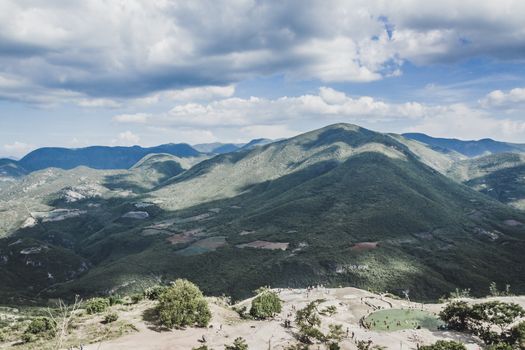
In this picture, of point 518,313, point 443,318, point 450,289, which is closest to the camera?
point 518,313

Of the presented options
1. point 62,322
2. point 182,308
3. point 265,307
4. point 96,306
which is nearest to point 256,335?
point 265,307

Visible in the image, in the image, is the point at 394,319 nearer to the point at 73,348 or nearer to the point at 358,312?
the point at 358,312

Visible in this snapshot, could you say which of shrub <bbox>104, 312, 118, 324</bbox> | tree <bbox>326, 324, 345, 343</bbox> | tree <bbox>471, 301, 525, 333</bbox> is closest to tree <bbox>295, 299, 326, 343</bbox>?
tree <bbox>326, 324, 345, 343</bbox>

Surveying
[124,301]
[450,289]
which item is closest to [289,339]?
[124,301]

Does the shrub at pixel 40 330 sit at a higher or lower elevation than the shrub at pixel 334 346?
higher

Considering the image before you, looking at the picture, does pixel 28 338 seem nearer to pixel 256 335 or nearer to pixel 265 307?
pixel 256 335

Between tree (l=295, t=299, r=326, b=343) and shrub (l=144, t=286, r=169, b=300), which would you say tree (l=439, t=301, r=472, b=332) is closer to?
tree (l=295, t=299, r=326, b=343)

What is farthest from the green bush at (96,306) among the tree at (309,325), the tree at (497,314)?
the tree at (497,314)

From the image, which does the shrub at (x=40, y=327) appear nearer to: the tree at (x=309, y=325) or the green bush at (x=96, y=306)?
the green bush at (x=96, y=306)
